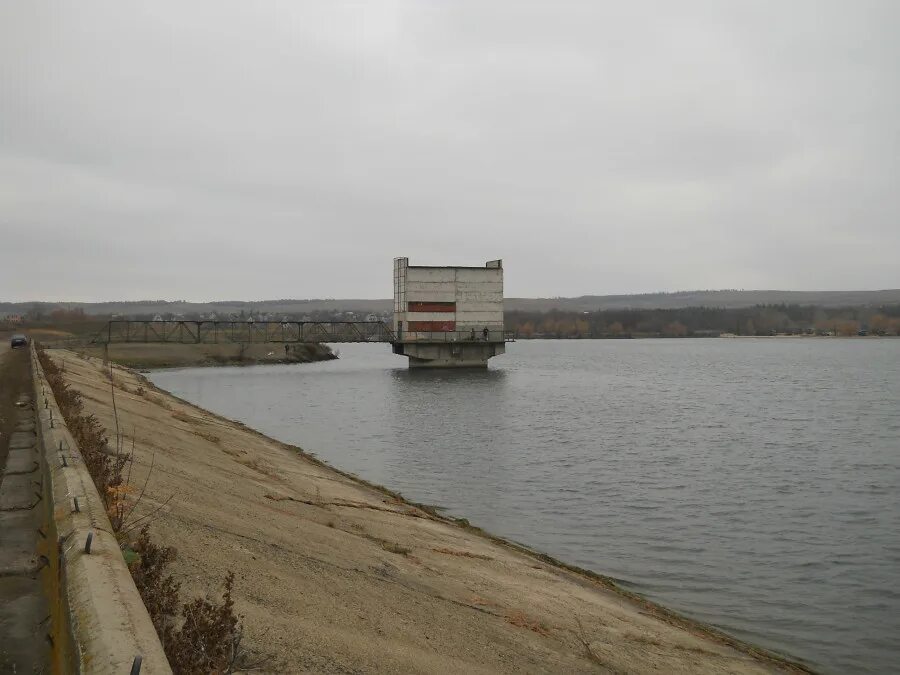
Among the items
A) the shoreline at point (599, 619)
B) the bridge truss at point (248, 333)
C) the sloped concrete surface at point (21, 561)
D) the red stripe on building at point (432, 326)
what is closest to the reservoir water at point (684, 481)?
the shoreline at point (599, 619)

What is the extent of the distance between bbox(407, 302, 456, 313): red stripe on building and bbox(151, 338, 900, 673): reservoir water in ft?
82.5

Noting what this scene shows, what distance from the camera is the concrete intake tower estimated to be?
85.0 metres

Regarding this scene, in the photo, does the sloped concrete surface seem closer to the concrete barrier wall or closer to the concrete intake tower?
the concrete barrier wall

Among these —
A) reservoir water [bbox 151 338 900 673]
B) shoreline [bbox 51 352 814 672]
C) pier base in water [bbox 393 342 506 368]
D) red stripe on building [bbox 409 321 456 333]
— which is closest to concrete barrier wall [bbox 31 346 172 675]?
shoreline [bbox 51 352 814 672]

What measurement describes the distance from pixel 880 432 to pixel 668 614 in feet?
95.8

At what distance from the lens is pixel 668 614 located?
42.9ft

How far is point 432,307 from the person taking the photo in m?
85.2

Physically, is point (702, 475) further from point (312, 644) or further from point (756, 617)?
point (312, 644)

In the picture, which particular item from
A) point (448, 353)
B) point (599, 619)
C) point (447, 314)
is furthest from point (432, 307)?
point (599, 619)

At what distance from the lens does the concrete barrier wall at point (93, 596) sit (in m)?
4.24

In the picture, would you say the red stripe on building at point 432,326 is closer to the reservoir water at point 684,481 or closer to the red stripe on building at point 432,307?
the red stripe on building at point 432,307

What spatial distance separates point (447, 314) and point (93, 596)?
80651mm

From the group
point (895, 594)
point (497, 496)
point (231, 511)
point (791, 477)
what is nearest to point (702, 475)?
point (791, 477)

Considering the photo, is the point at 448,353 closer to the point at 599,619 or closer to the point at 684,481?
the point at 684,481
